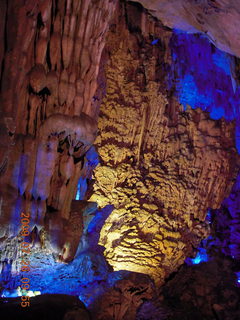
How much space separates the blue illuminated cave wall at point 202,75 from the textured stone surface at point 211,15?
2.13m

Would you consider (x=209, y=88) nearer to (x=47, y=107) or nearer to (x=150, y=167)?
(x=150, y=167)

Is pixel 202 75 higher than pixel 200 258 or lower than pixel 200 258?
higher

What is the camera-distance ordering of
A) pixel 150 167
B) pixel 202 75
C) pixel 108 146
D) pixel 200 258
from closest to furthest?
pixel 108 146, pixel 150 167, pixel 200 258, pixel 202 75

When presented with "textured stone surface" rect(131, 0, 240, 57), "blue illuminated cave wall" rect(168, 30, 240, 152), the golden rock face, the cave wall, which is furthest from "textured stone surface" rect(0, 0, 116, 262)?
"blue illuminated cave wall" rect(168, 30, 240, 152)

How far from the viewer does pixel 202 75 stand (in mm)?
7770

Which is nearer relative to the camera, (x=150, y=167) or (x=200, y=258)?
(x=150, y=167)

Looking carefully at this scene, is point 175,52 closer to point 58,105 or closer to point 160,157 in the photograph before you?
point 160,157

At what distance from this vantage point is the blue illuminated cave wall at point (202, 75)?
751 centimetres

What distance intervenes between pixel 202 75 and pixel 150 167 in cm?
248

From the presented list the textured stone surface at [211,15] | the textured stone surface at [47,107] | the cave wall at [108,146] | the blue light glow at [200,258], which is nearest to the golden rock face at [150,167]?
the cave wall at [108,146]

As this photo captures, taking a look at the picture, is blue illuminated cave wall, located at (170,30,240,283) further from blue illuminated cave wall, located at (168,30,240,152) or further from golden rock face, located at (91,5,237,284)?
golden rock face, located at (91,5,237,284)

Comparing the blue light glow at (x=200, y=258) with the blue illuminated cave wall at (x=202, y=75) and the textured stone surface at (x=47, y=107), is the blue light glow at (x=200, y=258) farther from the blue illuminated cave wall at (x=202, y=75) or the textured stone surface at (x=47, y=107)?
the textured stone surface at (x=47, y=107)

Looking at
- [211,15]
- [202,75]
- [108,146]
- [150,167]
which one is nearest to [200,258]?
[150,167]

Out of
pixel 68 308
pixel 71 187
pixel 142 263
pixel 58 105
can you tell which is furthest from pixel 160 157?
pixel 68 308
